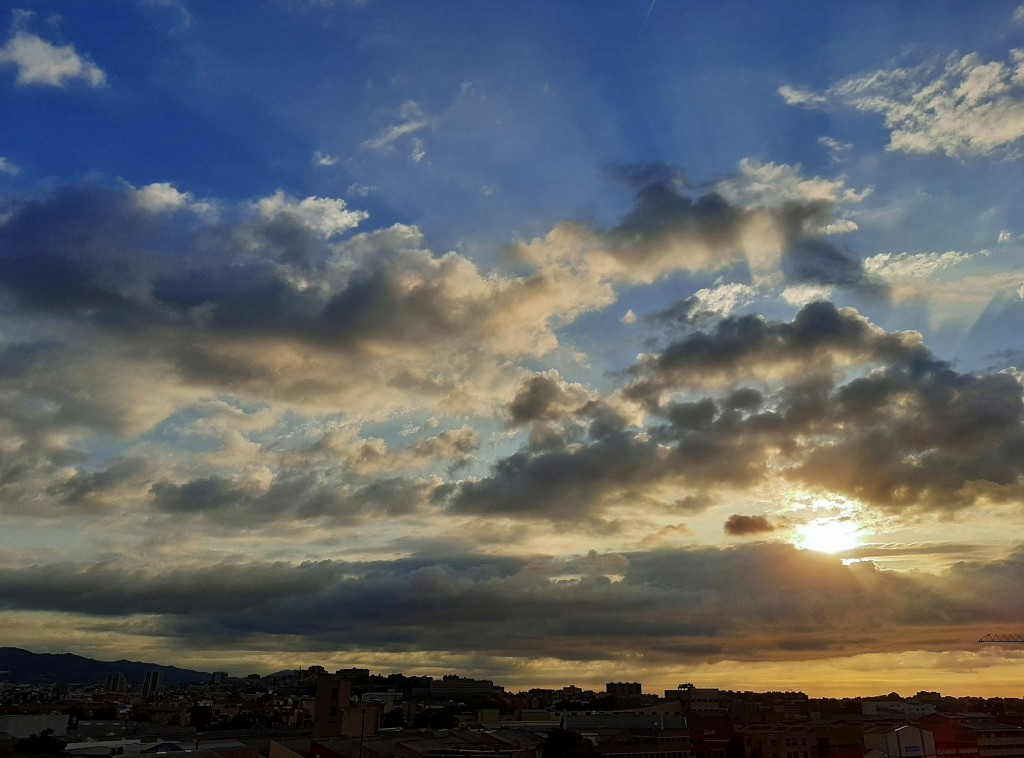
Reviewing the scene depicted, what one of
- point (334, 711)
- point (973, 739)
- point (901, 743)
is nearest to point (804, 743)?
point (901, 743)

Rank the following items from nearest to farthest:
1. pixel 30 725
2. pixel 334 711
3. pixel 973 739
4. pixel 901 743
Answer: pixel 30 725 < pixel 334 711 < pixel 901 743 < pixel 973 739

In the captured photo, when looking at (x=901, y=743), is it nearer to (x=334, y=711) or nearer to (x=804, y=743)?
(x=804, y=743)

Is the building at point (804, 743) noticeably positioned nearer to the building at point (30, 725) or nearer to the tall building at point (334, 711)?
the tall building at point (334, 711)

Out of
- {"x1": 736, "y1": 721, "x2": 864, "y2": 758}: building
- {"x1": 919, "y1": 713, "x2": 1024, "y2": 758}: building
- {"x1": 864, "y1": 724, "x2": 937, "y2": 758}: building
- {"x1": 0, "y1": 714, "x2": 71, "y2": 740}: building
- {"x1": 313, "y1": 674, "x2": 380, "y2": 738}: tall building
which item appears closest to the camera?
{"x1": 0, "y1": 714, "x2": 71, "y2": 740}: building

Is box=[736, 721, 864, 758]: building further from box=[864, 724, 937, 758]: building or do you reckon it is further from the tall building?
the tall building

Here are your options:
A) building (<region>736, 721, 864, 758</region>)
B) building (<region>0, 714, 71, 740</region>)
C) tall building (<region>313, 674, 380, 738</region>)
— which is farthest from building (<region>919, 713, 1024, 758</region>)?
building (<region>0, 714, 71, 740</region>)

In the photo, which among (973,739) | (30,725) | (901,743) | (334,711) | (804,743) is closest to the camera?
(30,725)

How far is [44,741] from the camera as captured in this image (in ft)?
327

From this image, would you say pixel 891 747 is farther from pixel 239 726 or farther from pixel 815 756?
pixel 239 726

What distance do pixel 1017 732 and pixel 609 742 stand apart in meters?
99.2

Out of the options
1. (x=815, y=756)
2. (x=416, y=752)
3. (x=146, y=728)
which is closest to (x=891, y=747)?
(x=815, y=756)

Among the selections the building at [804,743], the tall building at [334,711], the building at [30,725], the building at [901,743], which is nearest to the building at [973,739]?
the building at [901,743]

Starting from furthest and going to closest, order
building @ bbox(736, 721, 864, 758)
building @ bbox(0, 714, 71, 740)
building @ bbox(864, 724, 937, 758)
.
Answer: building @ bbox(736, 721, 864, 758), building @ bbox(864, 724, 937, 758), building @ bbox(0, 714, 71, 740)

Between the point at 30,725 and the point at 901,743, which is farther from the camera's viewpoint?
the point at 901,743
